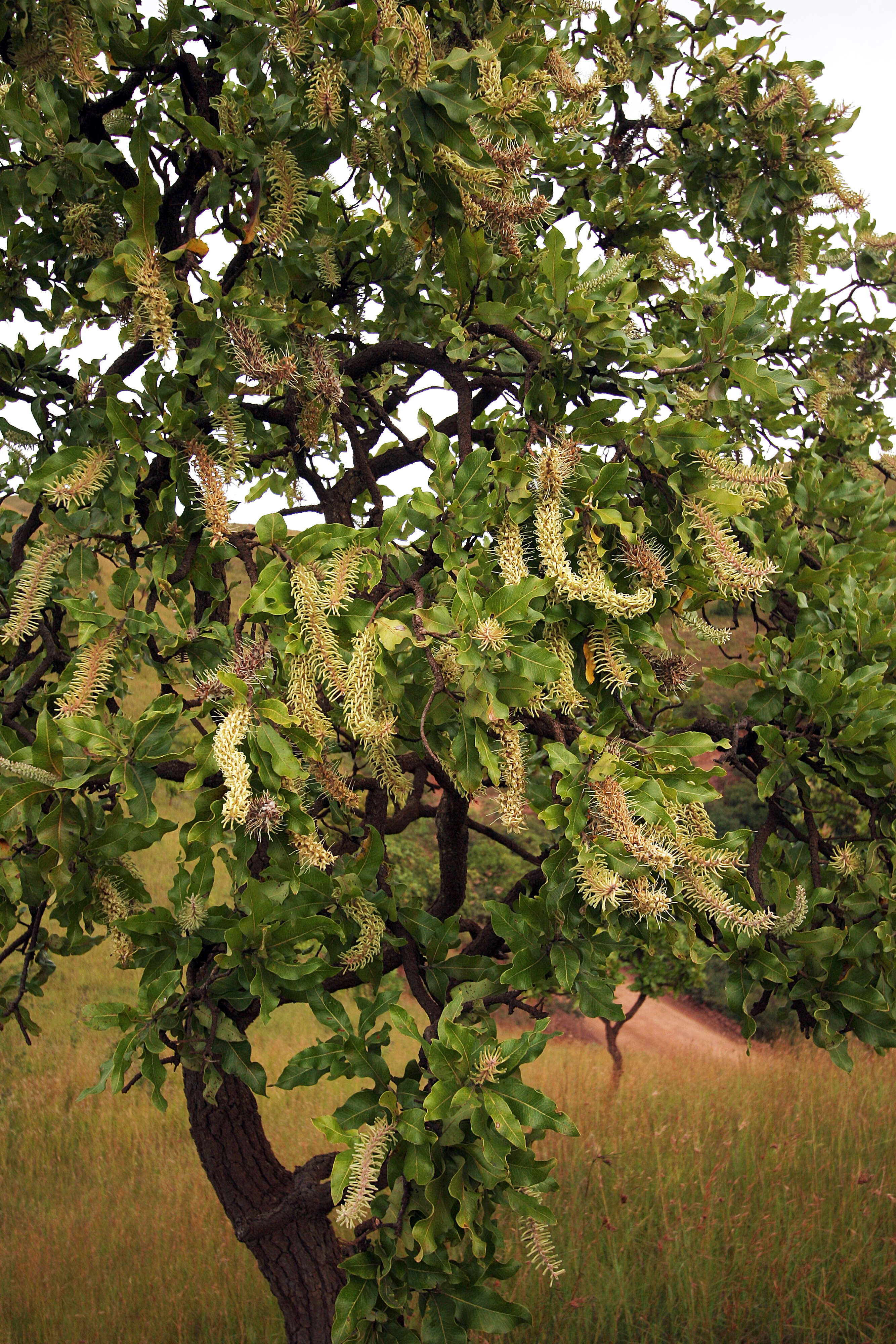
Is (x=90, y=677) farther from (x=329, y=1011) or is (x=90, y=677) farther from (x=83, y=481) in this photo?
(x=329, y=1011)

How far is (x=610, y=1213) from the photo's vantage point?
17.0 ft

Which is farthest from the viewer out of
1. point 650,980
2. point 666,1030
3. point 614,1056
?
point 666,1030

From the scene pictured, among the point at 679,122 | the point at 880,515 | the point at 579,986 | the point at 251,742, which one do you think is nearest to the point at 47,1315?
the point at 579,986

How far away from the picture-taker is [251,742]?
1606 mm

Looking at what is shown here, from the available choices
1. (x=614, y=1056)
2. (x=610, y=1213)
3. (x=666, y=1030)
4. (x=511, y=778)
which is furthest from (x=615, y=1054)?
(x=511, y=778)

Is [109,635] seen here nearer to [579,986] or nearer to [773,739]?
[579,986]

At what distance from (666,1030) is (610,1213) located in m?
6.92

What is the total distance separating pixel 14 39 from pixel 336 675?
169cm

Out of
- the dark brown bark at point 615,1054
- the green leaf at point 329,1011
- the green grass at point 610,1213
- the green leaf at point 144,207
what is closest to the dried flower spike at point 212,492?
the green leaf at point 144,207

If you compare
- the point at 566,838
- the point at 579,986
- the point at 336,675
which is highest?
the point at 336,675

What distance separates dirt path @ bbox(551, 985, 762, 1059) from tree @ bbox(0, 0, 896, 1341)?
7.99 metres

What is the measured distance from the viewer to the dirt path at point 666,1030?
34.8 feet

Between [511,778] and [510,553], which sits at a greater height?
[510,553]

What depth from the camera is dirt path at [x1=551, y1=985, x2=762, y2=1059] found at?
10609 mm
